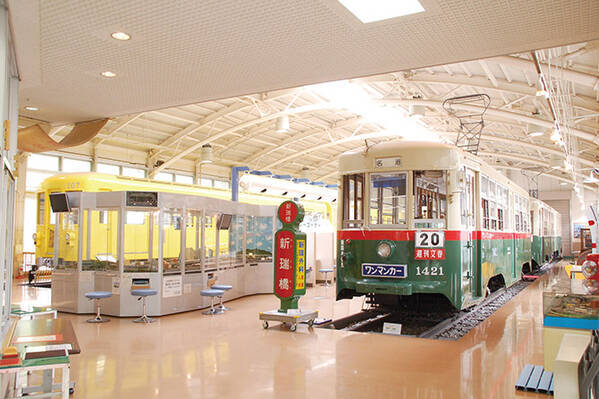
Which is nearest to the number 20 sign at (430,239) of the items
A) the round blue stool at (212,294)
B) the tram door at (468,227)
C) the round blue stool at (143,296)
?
the tram door at (468,227)

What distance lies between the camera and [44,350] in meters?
3.84

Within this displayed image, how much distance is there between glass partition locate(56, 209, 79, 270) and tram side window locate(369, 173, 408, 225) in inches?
231

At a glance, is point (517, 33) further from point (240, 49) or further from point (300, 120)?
point (300, 120)

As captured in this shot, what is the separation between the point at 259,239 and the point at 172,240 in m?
3.42

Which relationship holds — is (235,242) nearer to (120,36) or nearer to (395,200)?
(395,200)

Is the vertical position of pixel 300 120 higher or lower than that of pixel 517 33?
higher

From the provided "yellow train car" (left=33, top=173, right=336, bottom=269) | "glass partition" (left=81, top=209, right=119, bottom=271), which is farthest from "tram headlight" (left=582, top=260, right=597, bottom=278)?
Answer: "glass partition" (left=81, top=209, right=119, bottom=271)

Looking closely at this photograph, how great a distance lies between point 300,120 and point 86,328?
15409mm

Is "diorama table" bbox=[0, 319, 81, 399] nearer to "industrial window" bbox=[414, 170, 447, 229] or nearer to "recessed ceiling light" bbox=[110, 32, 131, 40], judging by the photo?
"recessed ceiling light" bbox=[110, 32, 131, 40]

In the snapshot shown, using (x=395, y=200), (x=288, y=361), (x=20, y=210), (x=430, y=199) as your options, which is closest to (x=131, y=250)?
(x=288, y=361)

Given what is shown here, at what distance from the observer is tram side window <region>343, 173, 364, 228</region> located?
7.93 meters

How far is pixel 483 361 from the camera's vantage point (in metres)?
6.05

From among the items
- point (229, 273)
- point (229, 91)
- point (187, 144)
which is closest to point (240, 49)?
point (229, 91)

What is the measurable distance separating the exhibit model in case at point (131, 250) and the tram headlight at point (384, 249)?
165 inches
